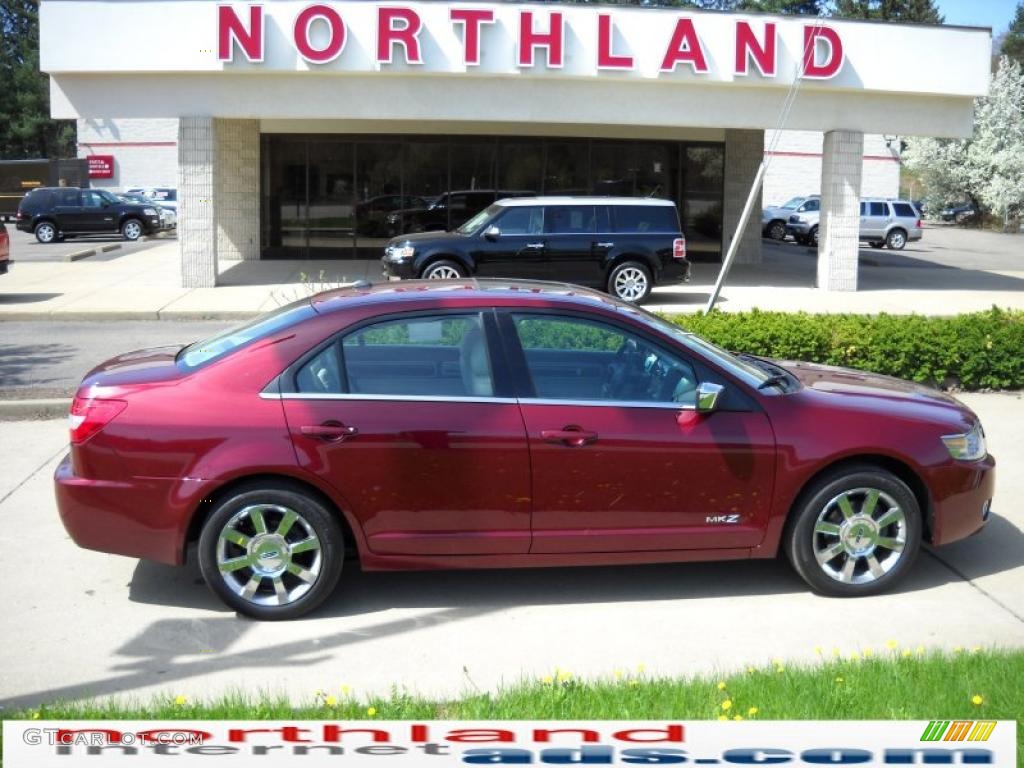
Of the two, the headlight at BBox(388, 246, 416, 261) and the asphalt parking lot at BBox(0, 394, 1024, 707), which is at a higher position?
the headlight at BBox(388, 246, 416, 261)

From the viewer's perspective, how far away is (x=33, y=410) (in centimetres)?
1033

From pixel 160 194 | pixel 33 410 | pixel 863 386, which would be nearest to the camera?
pixel 863 386

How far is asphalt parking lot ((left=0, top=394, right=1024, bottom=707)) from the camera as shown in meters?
5.40

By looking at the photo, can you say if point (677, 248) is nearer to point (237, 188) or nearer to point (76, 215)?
point (237, 188)

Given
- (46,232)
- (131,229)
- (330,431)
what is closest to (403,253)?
(330,431)

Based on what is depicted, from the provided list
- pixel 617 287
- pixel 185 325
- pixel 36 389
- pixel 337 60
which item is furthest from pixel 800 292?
pixel 36 389

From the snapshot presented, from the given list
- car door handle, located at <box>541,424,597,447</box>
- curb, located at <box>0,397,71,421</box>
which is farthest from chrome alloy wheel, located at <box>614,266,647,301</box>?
car door handle, located at <box>541,424,597,447</box>

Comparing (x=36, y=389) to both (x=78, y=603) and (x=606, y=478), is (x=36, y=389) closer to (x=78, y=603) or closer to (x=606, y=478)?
(x=78, y=603)

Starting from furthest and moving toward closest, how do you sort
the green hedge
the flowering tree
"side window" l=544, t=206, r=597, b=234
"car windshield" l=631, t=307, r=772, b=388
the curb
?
the flowering tree, "side window" l=544, t=206, r=597, b=234, the green hedge, the curb, "car windshield" l=631, t=307, r=772, b=388

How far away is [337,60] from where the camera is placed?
21.1 metres

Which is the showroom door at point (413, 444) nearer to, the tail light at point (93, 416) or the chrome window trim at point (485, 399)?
the chrome window trim at point (485, 399)

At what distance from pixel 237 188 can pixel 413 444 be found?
23192 mm

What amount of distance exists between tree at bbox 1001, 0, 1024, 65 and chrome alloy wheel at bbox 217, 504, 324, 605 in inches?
3352

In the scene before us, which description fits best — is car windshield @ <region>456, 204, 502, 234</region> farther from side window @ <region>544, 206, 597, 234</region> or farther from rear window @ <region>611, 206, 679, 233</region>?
rear window @ <region>611, 206, 679, 233</region>
